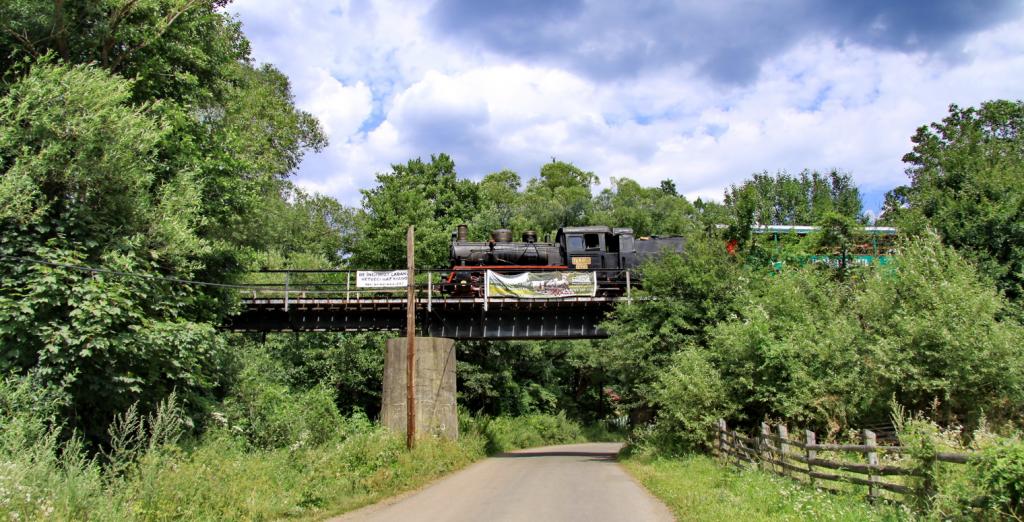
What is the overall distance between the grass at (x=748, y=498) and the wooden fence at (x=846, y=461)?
0.33 m

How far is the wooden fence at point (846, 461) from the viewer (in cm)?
919

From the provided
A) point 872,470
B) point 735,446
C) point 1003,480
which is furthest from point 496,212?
point 1003,480

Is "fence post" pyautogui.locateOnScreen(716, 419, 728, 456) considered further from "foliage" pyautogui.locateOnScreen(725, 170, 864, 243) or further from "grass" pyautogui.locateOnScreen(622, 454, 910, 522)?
"foliage" pyautogui.locateOnScreen(725, 170, 864, 243)

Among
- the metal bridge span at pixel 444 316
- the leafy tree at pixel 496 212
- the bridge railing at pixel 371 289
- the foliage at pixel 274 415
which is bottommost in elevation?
the foliage at pixel 274 415

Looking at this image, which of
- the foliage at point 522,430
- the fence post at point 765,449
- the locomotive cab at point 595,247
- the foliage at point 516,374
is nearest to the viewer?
the fence post at point 765,449

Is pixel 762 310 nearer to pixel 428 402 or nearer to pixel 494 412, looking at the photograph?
pixel 428 402

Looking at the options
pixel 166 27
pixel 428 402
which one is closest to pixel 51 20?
pixel 166 27

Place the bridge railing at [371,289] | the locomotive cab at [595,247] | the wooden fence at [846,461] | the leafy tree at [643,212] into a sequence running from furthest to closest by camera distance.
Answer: the leafy tree at [643,212] < the locomotive cab at [595,247] < the bridge railing at [371,289] < the wooden fence at [846,461]

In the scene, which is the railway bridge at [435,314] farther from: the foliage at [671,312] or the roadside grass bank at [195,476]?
the roadside grass bank at [195,476]

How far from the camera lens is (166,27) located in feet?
63.3

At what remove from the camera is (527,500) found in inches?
575

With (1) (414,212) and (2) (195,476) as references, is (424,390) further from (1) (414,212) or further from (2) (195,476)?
(1) (414,212)

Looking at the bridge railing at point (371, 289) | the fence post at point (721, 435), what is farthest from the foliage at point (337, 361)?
the fence post at point (721, 435)

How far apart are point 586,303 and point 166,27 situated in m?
17.6
